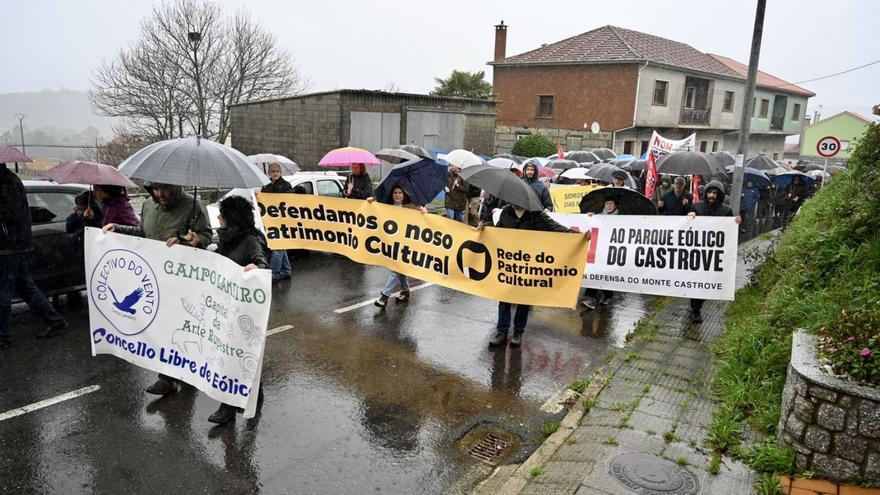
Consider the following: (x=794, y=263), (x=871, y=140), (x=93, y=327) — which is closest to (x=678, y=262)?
(x=794, y=263)

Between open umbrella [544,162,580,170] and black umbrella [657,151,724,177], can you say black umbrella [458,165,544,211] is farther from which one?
open umbrella [544,162,580,170]

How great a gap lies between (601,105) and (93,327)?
1356 inches

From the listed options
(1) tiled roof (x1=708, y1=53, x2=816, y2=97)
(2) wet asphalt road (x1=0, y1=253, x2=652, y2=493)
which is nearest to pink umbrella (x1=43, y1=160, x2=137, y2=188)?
(2) wet asphalt road (x1=0, y1=253, x2=652, y2=493)

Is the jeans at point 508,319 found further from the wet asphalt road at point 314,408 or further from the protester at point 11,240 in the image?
the protester at point 11,240

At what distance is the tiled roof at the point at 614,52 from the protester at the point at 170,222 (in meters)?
33.0

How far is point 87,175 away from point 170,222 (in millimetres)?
2312

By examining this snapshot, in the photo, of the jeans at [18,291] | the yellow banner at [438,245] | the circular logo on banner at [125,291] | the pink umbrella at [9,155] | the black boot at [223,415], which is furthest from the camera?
the yellow banner at [438,245]

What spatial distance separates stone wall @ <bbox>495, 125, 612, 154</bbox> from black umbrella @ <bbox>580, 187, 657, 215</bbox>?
28.9 m

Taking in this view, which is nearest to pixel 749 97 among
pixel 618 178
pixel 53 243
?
pixel 618 178

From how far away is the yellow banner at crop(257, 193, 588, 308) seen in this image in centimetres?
699

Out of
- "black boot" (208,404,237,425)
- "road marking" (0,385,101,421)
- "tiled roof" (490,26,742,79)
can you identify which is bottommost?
"road marking" (0,385,101,421)

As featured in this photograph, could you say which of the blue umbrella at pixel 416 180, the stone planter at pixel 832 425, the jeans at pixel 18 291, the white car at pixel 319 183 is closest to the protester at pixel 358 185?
the white car at pixel 319 183

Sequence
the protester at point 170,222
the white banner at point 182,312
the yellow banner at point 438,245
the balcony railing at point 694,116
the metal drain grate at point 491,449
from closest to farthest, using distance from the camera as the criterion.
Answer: the white banner at point 182,312, the metal drain grate at point 491,449, the protester at point 170,222, the yellow banner at point 438,245, the balcony railing at point 694,116

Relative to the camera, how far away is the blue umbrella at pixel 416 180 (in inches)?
333
